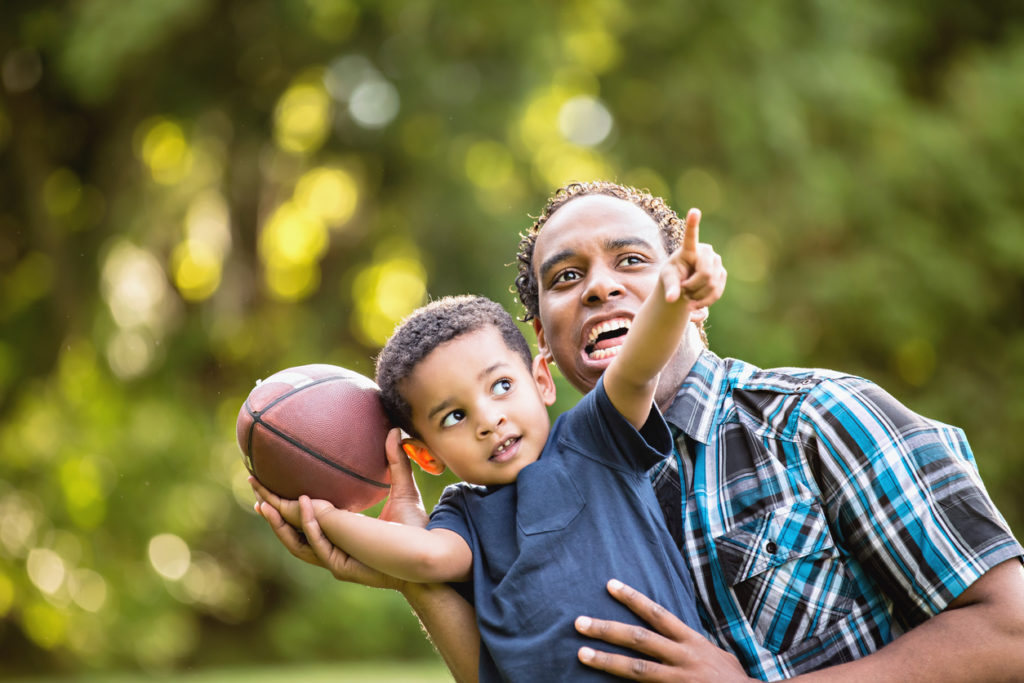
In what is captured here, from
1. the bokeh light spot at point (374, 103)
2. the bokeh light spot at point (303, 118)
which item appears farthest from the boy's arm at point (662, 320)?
the bokeh light spot at point (303, 118)

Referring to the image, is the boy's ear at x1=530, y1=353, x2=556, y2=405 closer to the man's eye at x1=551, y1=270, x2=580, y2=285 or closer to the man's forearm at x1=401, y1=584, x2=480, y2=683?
the man's eye at x1=551, y1=270, x2=580, y2=285

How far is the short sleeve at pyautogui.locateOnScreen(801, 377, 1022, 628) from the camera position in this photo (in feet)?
8.13

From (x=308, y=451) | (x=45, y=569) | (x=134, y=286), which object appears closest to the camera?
(x=308, y=451)

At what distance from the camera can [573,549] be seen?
258 centimetres

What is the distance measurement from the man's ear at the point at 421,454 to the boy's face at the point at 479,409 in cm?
13

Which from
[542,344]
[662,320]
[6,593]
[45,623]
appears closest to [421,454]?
[542,344]

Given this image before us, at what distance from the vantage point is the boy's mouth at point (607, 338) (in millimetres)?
3055

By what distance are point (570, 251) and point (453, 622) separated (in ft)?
3.64

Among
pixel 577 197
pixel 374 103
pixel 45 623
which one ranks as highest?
pixel 374 103

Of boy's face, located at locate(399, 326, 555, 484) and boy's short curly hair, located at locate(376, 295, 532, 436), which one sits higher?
boy's short curly hair, located at locate(376, 295, 532, 436)

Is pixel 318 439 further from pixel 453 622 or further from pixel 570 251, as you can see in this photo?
pixel 570 251

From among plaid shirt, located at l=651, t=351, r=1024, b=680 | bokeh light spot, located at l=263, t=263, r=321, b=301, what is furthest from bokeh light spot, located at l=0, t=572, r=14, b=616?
plaid shirt, located at l=651, t=351, r=1024, b=680

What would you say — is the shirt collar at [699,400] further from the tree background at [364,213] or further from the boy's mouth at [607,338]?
the tree background at [364,213]

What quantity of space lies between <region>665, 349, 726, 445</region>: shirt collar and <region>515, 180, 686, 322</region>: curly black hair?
49 cm
